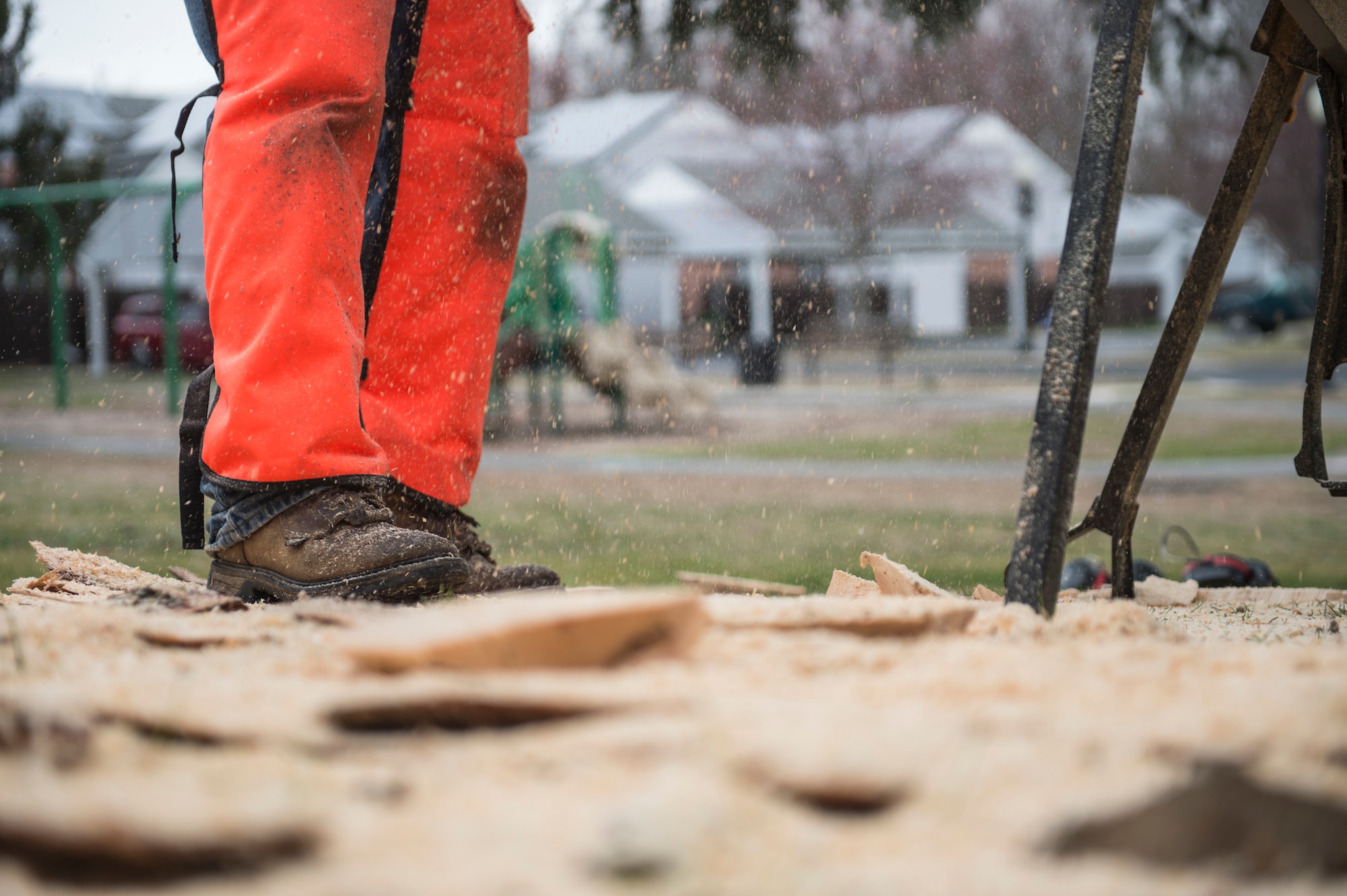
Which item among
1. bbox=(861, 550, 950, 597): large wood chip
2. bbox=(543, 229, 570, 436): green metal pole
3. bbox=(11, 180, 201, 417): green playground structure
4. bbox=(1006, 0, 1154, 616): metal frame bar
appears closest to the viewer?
bbox=(1006, 0, 1154, 616): metal frame bar

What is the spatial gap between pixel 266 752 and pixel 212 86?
4.23 ft

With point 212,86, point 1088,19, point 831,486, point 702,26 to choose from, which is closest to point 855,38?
point 1088,19

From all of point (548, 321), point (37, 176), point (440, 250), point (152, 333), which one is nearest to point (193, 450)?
point (440, 250)

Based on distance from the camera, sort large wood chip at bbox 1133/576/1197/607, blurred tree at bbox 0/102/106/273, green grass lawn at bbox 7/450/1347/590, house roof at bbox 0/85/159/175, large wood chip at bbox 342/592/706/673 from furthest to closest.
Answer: house roof at bbox 0/85/159/175 → blurred tree at bbox 0/102/106/273 → green grass lawn at bbox 7/450/1347/590 → large wood chip at bbox 1133/576/1197/607 → large wood chip at bbox 342/592/706/673

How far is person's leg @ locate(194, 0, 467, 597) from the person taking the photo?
1.58 m

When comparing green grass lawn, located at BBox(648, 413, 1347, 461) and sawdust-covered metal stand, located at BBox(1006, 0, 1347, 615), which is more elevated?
sawdust-covered metal stand, located at BBox(1006, 0, 1347, 615)

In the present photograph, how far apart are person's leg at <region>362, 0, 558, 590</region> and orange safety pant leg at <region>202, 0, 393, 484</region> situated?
35 cm

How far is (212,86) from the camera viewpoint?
5.71 ft

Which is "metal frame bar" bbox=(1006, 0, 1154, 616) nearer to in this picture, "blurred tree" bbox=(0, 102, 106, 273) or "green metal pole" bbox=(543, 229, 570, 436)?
"green metal pole" bbox=(543, 229, 570, 436)

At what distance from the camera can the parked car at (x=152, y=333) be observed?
51.8ft

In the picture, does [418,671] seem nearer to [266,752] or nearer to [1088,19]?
[266,752]

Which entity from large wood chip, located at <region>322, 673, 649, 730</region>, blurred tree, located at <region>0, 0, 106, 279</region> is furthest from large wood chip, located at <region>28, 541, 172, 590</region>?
blurred tree, located at <region>0, 0, 106, 279</region>

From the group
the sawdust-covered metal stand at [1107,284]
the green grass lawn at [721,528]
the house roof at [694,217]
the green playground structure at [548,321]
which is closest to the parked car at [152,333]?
the house roof at [694,217]

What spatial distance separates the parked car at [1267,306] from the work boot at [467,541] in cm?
2580
